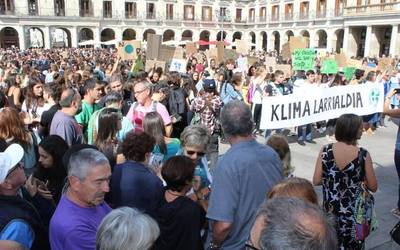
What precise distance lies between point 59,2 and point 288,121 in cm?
4343

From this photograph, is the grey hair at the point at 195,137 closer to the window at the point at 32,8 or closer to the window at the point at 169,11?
the window at the point at 32,8

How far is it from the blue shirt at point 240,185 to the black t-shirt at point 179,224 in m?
0.12

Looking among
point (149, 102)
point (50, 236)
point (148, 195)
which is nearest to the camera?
point (50, 236)

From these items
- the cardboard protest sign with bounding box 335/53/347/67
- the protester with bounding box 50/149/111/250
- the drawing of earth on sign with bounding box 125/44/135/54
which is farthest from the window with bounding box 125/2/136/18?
the protester with bounding box 50/149/111/250

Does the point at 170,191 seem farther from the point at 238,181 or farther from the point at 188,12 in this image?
the point at 188,12

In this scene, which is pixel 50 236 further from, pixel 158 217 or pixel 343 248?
pixel 343 248

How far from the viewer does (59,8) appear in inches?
1710

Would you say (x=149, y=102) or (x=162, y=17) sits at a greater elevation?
(x=162, y=17)

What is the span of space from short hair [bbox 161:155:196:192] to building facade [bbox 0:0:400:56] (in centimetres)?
3254

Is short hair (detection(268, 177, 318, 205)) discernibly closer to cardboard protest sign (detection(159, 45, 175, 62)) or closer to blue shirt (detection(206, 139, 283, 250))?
blue shirt (detection(206, 139, 283, 250))

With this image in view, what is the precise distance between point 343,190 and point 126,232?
2051 millimetres

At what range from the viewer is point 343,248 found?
3061 mm

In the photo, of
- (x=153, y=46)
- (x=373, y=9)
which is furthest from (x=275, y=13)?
(x=153, y=46)

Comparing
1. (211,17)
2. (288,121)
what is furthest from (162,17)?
(288,121)
